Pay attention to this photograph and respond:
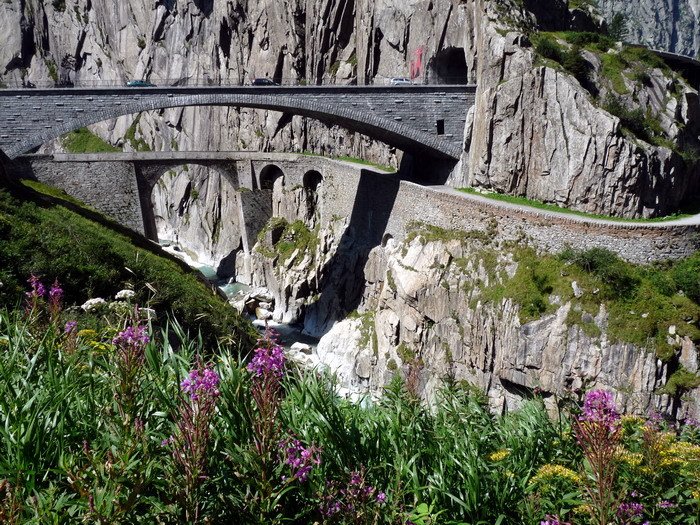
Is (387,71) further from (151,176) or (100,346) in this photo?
(100,346)

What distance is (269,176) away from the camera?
50.2 m

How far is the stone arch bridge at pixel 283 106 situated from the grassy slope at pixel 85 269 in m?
12.3

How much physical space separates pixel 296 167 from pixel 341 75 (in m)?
11.1

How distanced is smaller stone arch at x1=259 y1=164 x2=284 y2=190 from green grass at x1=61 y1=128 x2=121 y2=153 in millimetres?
40233

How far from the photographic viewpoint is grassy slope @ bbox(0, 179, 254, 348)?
14398 mm

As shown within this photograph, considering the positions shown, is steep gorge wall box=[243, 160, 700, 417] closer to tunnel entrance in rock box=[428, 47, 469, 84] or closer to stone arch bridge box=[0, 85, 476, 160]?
stone arch bridge box=[0, 85, 476, 160]

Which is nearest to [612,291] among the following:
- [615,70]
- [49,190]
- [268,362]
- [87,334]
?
[615,70]

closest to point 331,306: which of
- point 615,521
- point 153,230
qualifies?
point 153,230

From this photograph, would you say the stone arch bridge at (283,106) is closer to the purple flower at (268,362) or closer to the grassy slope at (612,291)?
the grassy slope at (612,291)

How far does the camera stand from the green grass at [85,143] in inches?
3182

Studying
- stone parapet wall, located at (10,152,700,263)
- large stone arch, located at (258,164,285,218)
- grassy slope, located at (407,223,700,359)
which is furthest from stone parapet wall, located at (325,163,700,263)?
large stone arch, located at (258,164,285,218)

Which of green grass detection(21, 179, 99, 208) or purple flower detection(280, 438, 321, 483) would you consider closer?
purple flower detection(280, 438, 321, 483)

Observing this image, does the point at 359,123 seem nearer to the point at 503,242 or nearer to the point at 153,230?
the point at 503,242

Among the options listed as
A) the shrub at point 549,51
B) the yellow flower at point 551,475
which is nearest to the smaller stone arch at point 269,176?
the shrub at point 549,51
